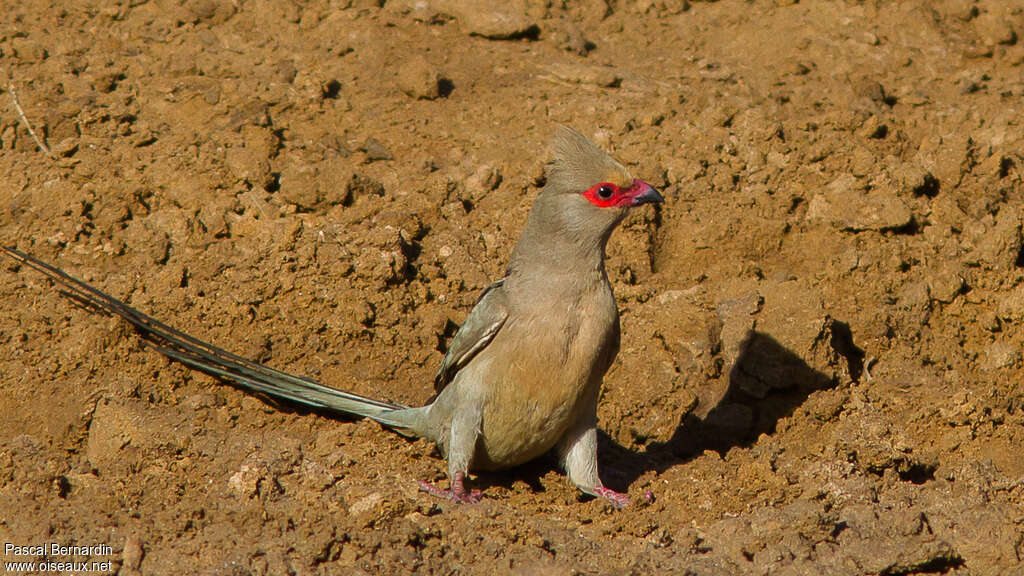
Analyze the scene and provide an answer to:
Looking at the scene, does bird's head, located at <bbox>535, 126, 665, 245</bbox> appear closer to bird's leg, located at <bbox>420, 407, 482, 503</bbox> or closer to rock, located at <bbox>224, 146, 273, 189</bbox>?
bird's leg, located at <bbox>420, 407, 482, 503</bbox>

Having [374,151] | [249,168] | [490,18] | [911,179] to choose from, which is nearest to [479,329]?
[249,168]

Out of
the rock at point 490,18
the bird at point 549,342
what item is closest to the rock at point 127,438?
the bird at point 549,342

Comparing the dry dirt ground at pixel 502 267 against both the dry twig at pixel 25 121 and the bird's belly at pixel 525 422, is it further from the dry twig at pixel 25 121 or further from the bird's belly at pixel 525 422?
the bird's belly at pixel 525 422

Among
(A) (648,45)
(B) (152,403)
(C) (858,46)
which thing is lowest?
(B) (152,403)

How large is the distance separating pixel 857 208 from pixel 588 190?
2.82m

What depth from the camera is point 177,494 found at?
17.8 ft

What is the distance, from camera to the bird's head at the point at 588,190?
19.3 feet

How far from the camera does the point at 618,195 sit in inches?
233

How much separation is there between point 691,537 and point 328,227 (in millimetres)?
3258

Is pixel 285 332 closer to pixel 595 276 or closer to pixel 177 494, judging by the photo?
pixel 177 494

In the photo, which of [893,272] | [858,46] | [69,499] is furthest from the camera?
[858,46]

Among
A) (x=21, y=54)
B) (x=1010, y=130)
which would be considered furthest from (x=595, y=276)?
(x=21, y=54)

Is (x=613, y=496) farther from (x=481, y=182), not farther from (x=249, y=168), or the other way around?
(x=249, y=168)

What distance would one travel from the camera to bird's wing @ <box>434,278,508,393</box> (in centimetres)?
594
